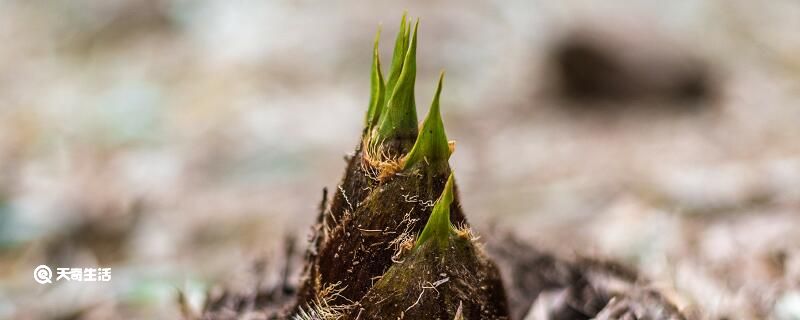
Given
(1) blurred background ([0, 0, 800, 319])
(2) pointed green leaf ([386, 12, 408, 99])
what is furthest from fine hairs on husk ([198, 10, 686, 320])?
(1) blurred background ([0, 0, 800, 319])

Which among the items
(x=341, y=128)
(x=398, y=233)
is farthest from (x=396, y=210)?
(x=341, y=128)

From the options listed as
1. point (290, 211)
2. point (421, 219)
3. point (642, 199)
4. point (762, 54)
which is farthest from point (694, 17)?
point (421, 219)

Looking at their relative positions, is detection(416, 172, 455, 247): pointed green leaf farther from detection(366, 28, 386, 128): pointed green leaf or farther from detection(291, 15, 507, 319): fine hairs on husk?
detection(366, 28, 386, 128): pointed green leaf

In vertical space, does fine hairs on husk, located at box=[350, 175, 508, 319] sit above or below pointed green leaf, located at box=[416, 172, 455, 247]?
below

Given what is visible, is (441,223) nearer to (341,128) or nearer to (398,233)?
(398,233)

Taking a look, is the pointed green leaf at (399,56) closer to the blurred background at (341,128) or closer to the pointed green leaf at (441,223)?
the pointed green leaf at (441,223)

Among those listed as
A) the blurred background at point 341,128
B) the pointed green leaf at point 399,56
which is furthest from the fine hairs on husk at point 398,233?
the blurred background at point 341,128
